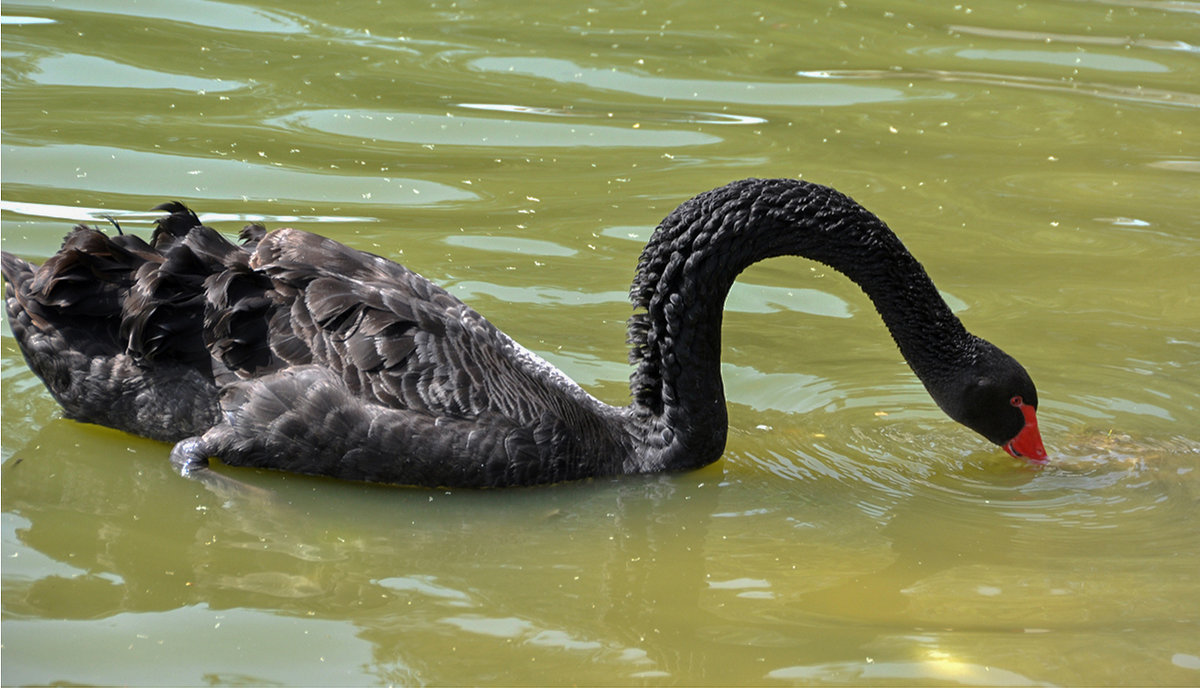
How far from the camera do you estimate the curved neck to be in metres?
6.06

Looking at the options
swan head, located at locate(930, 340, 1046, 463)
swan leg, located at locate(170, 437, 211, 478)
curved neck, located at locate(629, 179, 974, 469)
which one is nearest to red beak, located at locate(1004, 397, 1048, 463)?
swan head, located at locate(930, 340, 1046, 463)

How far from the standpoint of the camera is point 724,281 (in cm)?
612

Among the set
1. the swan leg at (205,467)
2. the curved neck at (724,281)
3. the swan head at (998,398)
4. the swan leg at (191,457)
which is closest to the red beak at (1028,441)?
the swan head at (998,398)

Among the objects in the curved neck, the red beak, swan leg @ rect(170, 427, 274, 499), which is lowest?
swan leg @ rect(170, 427, 274, 499)

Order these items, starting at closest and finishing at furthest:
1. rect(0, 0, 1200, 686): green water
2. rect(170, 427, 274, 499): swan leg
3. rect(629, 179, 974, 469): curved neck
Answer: rect(0, 0, 1200, 686): green water, rect(170, 427, 274, 499): swan leg, rect(629, 179, 974, 469): curved neck

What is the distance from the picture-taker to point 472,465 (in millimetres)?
5777

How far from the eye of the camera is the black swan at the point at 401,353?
18.9ft

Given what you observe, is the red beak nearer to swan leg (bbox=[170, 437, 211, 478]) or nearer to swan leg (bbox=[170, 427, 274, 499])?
swan leg (bbox=[170, 427, 274, 499])

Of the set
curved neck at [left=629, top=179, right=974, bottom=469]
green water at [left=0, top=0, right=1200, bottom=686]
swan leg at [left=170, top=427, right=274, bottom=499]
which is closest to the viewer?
green water at [left=0, top=0, right=1200, bottom=686]

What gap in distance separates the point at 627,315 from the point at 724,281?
58.4 inches

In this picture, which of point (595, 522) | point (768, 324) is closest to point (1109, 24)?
point (768, 324)

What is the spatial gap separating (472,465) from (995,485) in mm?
2171

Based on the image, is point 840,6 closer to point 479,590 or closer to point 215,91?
point 215,91

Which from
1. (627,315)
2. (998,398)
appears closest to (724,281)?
(998,398)
